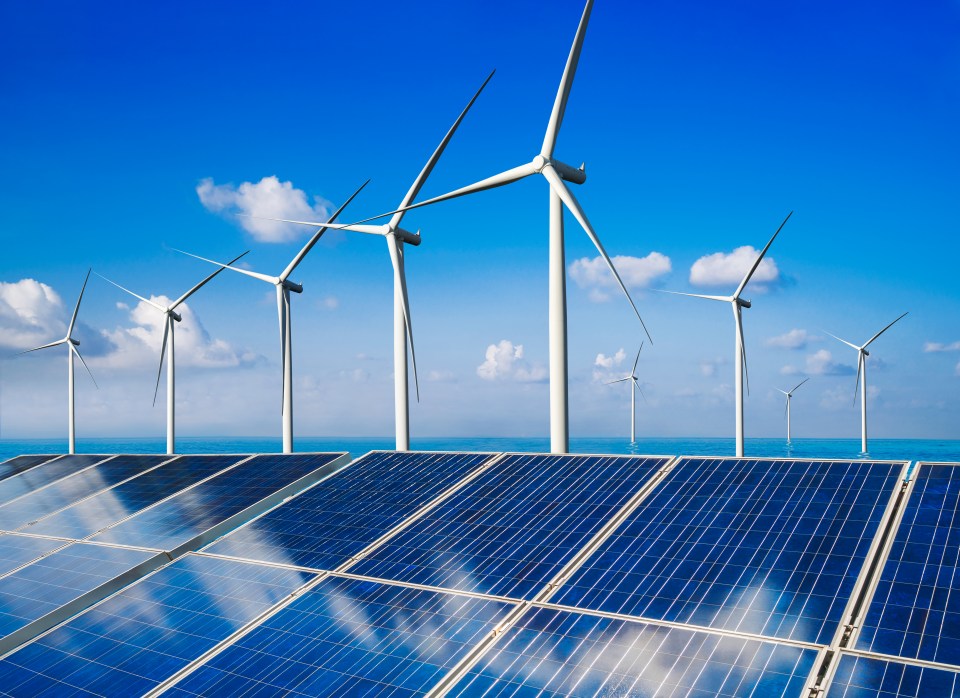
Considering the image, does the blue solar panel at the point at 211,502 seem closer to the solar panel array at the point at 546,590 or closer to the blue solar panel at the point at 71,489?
the solar panel array at the point at 546,590

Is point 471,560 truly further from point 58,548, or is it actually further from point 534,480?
point 58,548

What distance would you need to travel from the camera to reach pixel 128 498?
28.2 m

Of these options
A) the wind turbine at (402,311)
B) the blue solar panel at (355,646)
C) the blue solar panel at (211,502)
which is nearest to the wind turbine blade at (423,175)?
the wind turbine at (402,311)

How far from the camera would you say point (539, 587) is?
15812 mm

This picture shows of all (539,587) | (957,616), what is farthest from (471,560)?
(957,616)

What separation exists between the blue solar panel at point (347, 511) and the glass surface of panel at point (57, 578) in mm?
2600

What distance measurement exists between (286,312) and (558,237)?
17842mm

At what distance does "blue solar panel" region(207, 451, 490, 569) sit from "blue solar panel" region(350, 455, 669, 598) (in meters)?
1.03

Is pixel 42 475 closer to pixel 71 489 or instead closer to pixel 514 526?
pixel 71 489

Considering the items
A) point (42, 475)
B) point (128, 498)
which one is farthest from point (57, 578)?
point (42, 475)

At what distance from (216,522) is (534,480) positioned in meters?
9.49

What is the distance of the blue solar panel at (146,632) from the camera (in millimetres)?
15750

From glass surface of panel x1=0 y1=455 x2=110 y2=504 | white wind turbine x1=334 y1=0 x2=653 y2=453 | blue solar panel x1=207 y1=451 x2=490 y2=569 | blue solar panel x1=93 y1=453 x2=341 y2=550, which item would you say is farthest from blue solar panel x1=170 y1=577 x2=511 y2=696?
glass surface of panel x1=0 y1=455 x2=110 y2=504

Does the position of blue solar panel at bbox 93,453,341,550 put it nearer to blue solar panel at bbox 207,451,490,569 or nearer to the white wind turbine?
blue solar panel at bbox 207,451,490,569
